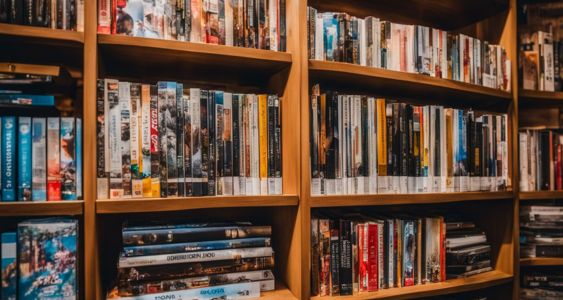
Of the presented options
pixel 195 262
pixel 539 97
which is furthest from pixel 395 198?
pixel 539 97

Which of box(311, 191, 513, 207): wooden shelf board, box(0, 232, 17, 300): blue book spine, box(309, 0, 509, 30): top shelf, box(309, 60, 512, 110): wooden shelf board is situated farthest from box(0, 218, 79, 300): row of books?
box(309, 0, 509, 30): top shelf

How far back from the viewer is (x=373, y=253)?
4.15ft

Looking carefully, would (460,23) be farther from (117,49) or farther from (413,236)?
(117,49)

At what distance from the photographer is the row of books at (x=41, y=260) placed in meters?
0.90

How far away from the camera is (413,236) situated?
1.33 metres

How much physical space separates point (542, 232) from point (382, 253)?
82 centimetres

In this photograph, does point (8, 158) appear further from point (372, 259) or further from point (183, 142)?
point (372, 259)

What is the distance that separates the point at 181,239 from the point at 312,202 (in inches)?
14.5

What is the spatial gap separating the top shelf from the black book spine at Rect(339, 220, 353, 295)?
0.79 m

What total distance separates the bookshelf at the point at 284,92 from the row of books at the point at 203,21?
0.13 feet

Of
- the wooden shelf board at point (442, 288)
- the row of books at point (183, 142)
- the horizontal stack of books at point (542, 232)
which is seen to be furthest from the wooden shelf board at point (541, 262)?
the row of books at point (183, 142)

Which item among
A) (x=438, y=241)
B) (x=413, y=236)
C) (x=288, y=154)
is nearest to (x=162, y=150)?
(x=288, y=154)

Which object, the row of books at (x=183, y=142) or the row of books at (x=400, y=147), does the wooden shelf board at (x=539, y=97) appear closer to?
the row of books at (x=400, y=147)

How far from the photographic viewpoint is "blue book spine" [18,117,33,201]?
93cm
